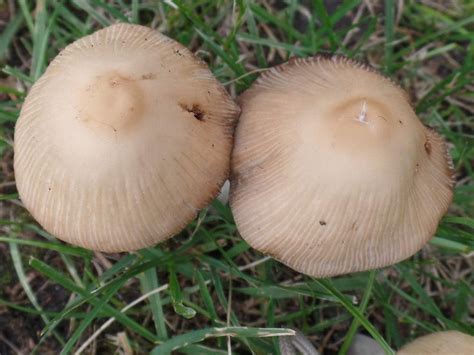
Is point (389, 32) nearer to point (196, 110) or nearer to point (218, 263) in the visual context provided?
point (196, 110)

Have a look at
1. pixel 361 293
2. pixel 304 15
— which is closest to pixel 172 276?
pixel 361 293

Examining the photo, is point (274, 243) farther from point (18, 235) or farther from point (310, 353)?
point (18, 235)

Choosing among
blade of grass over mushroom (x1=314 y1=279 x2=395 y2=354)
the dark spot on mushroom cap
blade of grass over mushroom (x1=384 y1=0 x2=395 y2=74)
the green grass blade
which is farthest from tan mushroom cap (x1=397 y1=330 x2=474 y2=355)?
blade of grass over mushroom (x1=384 y1=0 x2=395 y2=74)

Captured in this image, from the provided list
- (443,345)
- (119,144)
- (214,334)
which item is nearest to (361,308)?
(443,345)

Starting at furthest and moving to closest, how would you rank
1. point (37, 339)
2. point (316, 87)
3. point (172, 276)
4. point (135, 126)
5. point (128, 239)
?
point (37, 339)
point (172, 276)
point (316, 87)
point (128, 239)
point (135, 126)

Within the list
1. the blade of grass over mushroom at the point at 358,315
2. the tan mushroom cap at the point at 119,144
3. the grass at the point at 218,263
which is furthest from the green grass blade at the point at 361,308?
the tan mushroom cap at the point at 119,144

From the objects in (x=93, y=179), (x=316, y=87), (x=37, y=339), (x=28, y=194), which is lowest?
(x=37, y=339)

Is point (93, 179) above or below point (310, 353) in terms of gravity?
above
